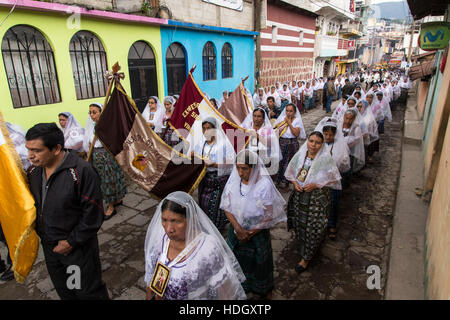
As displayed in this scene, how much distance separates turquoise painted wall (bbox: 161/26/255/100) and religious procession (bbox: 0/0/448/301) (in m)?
2.52

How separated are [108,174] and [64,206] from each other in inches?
104

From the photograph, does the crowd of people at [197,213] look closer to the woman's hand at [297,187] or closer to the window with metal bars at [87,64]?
the woman's hand at [297,187]

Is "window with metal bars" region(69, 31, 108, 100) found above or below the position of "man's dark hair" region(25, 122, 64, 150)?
above

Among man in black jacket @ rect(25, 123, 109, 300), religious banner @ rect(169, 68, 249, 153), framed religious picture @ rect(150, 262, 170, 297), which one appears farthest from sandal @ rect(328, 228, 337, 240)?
man in black jacket @ rect(25, 123, 109, 300)

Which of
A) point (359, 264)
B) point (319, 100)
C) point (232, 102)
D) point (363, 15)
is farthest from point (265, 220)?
point (363, 15)

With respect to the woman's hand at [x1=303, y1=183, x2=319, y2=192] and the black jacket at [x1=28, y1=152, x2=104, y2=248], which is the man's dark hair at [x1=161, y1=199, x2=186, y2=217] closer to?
the black jacket at [x1=28, y1=152, x2=104, y2=248]

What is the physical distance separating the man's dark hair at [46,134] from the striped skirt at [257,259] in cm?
184

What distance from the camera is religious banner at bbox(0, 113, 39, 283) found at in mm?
2367

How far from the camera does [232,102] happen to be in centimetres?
701

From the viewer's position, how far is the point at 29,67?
20.0 ft

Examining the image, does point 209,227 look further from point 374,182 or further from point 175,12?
point 175,12

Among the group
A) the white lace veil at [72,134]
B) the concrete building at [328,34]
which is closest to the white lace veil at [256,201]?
the white lace veil at [72,134]

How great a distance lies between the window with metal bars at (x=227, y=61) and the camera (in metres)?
12.7
